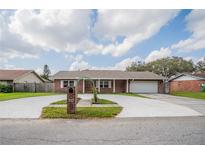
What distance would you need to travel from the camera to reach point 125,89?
27297 mm

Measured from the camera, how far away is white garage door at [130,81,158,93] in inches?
1076

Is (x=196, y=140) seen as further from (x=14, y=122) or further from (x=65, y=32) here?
(x=65, y=32)

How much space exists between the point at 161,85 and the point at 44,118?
22.4 m

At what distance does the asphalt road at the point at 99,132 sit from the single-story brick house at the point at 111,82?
18.8 meters

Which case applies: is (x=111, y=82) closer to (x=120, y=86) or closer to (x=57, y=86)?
(x=120, y=86)

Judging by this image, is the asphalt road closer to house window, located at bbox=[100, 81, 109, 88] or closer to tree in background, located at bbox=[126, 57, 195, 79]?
house window, located at bbox=[100, 81, 109, 88]

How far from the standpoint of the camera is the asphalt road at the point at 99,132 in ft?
16.9

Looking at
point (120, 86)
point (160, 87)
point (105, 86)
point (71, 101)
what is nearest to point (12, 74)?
point (105, 86)

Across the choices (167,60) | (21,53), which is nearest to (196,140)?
(21,53)

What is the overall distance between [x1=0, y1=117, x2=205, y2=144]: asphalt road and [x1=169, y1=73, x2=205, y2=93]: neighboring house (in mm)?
25247

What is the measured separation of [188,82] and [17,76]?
2611 cm

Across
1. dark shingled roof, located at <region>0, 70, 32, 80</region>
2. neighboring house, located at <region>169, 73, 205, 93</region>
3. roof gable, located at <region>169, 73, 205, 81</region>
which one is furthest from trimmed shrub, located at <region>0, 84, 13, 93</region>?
roof gable, located at <region>169, 73, 205, 81</region>

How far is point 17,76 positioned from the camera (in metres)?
29.4

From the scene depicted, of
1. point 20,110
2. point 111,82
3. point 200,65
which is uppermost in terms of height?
point 200,65
